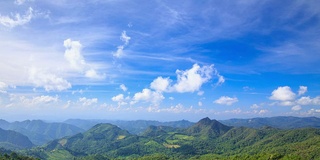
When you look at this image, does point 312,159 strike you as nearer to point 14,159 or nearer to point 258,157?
point 258,157

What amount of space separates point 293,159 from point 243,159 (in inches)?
1422

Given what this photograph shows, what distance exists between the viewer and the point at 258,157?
19575 cm

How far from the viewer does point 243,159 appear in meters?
196

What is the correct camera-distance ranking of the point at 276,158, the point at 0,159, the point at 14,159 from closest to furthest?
the point at 0,159
the point at 14,159
the point at 276,158

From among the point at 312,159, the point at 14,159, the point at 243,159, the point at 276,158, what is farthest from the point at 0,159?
the point at 312,159

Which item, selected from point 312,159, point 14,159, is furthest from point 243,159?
point 14,159

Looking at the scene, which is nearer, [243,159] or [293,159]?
[293,159]

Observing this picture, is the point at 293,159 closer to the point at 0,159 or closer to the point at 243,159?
the point at 243,159

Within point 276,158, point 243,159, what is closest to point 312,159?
point 276,158

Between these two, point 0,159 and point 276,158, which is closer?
point 0,159

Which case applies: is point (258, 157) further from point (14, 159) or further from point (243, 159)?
point (14, 159)

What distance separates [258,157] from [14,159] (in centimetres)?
16939

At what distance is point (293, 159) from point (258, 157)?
28.7 meters

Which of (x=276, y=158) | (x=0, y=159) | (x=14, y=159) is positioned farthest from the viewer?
(x=276, y=158)
